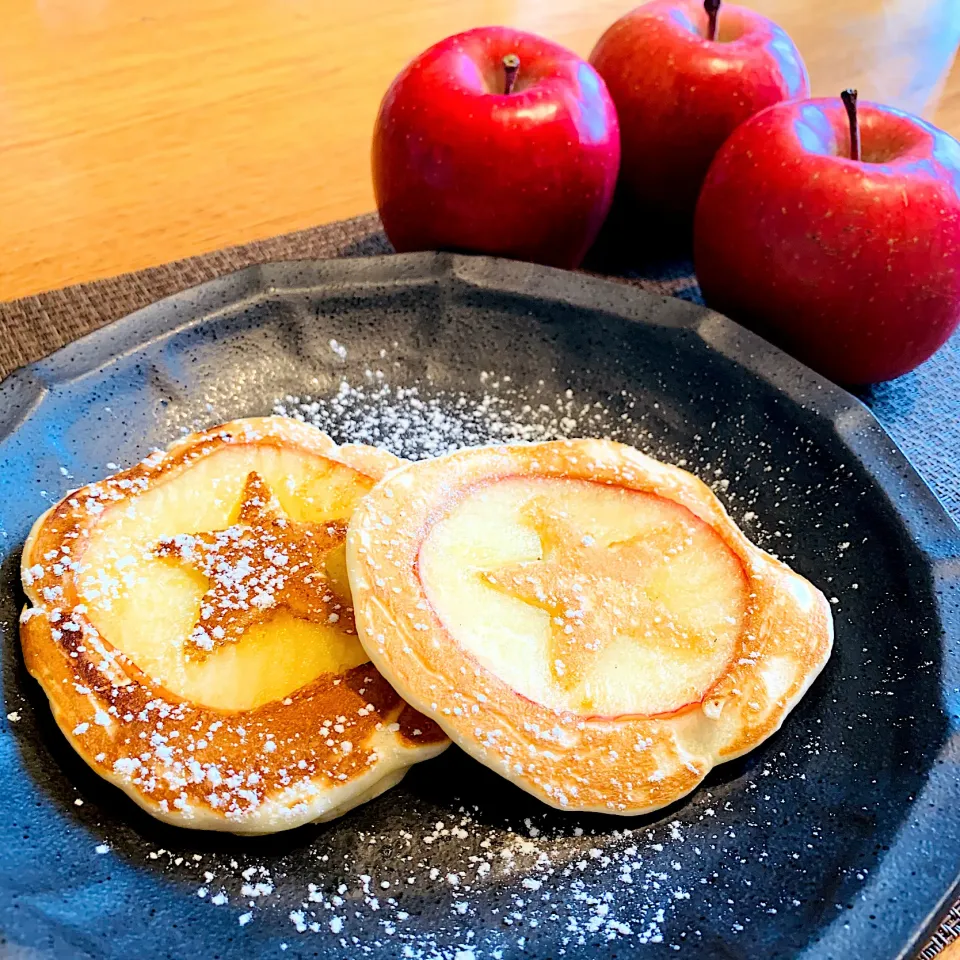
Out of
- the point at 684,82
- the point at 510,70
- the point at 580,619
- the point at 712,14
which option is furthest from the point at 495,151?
the point at 580,619

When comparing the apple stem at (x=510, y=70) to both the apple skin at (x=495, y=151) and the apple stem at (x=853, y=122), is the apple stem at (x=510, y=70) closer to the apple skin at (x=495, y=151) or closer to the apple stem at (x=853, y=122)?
the apple skin at (x=495, y=151)

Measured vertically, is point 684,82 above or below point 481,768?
above

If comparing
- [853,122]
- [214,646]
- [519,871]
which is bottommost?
[519,871]

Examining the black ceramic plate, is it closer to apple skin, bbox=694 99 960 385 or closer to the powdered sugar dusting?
the powdered sugar dusting

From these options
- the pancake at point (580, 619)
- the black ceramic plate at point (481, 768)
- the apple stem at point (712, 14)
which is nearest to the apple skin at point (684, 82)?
the apple stem at point (712, 14)

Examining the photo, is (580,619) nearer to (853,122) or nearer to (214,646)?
(214,646)

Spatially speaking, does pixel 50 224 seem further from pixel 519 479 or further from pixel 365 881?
pixel 365 881

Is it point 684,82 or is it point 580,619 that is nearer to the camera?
point 580,619

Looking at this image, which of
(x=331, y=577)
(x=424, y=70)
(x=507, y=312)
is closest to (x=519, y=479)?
(x=331, y=577)
